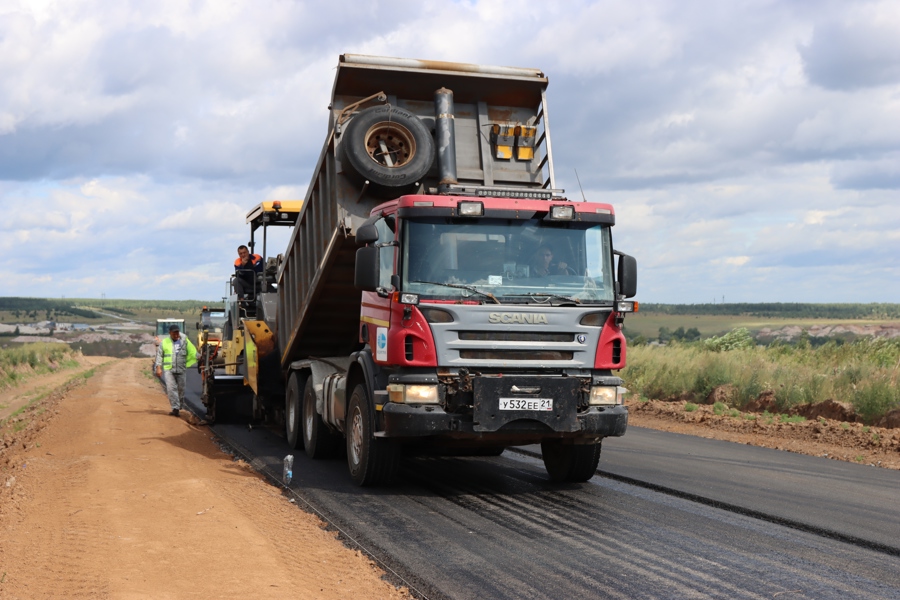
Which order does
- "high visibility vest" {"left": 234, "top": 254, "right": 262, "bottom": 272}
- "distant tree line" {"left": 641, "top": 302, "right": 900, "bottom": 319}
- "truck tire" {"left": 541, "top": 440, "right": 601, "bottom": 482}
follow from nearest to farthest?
"truck tire" {"left": 541, "top": 440, "right": 601, "bottom": 482} → "high visibility vest" {"left": 234, "top": 254, "right": 262, "bottom": 272} → "distant tree line" {"left": 641, "top": 302, "right": 900, "bottom": 319}

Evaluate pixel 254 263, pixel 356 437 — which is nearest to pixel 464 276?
pixel 356 437

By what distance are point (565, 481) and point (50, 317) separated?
14006 cm

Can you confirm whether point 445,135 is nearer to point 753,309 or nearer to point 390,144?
point 390,144

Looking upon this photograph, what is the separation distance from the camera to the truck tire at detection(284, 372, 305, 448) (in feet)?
43.8

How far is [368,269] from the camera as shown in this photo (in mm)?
9352

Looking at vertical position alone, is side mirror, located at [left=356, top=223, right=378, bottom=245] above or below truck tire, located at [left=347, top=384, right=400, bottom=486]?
above

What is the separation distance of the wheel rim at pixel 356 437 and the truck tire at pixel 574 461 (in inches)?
75.3

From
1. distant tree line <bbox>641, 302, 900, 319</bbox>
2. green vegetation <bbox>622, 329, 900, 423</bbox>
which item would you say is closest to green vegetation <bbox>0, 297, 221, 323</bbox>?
distant tree line <bbox>641, 302, 900, 319</bbox>

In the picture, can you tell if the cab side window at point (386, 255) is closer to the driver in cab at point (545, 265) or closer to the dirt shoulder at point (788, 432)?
the driver in cab at point (545, 265)

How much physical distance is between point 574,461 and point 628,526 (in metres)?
2.16

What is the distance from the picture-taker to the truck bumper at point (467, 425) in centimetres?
898

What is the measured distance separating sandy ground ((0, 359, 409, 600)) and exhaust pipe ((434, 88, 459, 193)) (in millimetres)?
3876

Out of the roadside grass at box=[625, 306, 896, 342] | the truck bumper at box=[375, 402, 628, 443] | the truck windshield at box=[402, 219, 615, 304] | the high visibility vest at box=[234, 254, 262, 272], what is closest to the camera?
the truck bumper at box=[375, 402, 628, 443]

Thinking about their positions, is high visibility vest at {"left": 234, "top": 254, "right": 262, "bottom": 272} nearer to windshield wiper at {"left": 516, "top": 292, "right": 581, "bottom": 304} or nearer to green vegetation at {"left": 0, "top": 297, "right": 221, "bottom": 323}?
windshield wiper at {"left": 516, "top": 292, "right": 581, "bottom": 304}
